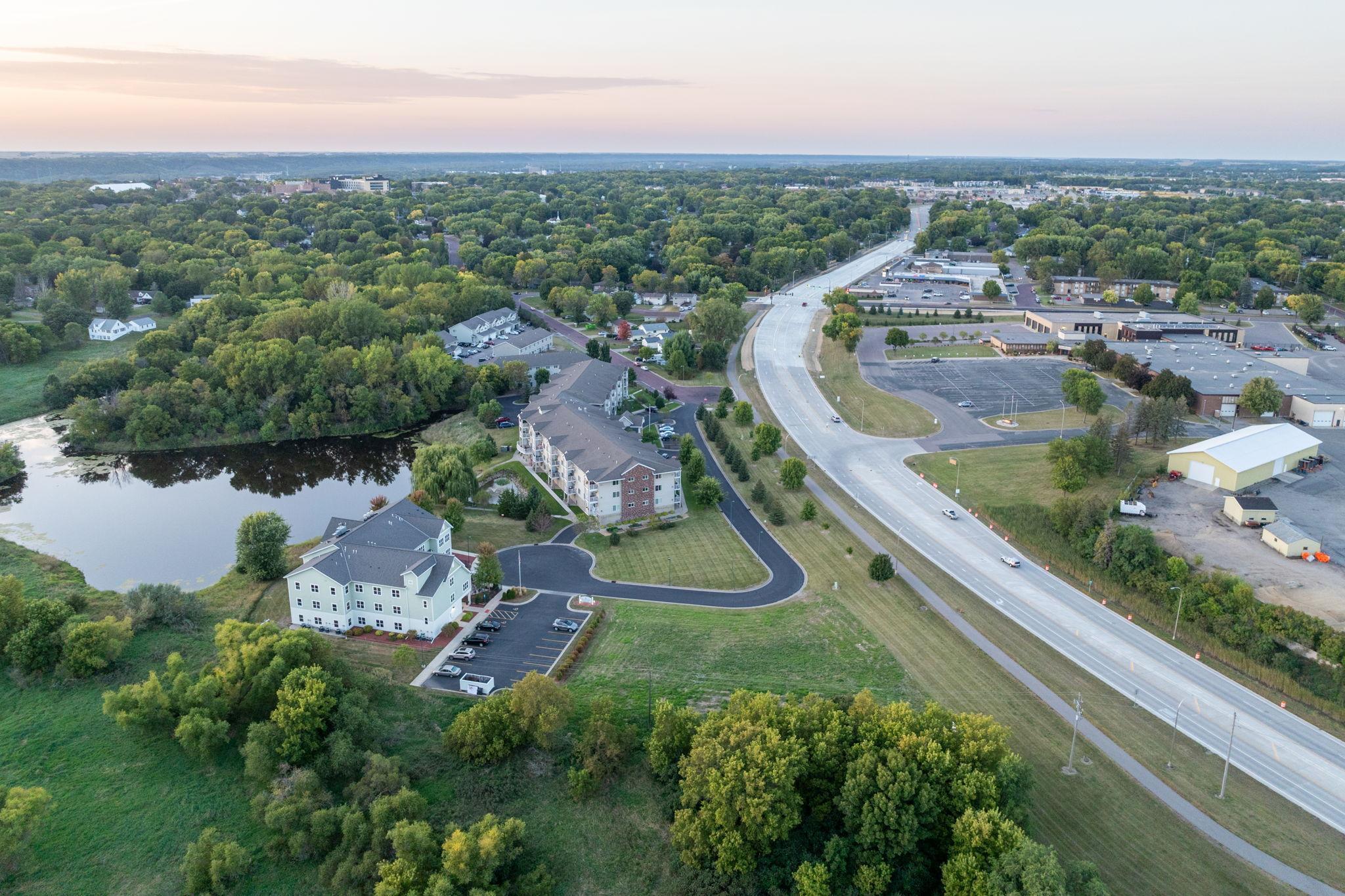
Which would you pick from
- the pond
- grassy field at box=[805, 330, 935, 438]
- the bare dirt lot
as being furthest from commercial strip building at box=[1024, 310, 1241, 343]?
the pond

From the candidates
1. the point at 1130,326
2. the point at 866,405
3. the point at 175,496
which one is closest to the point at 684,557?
the point at 866,405

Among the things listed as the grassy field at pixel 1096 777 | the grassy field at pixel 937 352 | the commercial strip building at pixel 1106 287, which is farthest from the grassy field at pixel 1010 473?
the commercial strip building at pixel 1106 287

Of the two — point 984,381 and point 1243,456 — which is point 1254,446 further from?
point 984,381

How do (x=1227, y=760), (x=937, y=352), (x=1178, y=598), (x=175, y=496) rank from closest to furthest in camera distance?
(x=1227, y=760) < (x=1178, y=598) < (x=175, y=496) < (x=937, y=352)

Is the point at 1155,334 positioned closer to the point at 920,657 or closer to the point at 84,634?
the point at 920,657

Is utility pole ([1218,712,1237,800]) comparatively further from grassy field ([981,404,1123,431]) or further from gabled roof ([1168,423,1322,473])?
grassy field ([981,404,1123,431])

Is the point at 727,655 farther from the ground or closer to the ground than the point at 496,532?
closer to the ground

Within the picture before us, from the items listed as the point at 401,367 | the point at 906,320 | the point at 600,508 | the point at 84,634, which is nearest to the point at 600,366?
the point at 401,367

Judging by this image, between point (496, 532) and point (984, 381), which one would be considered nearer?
point (496, 532)
